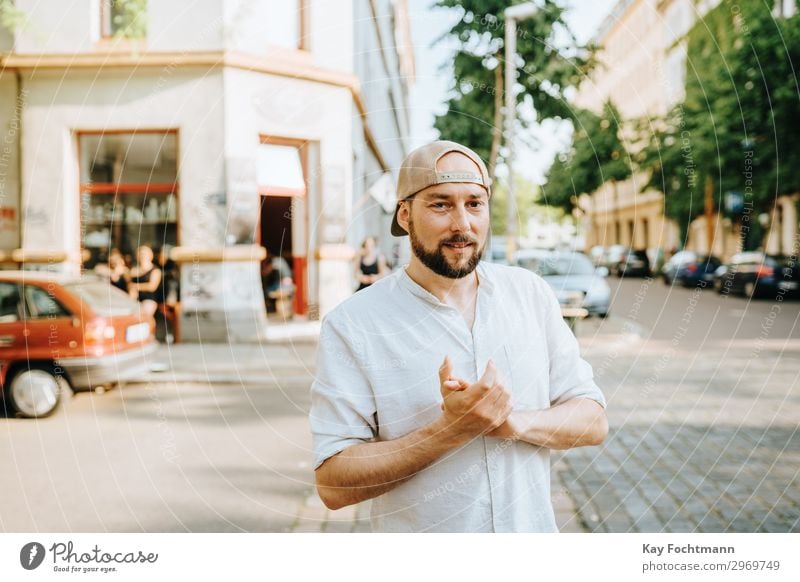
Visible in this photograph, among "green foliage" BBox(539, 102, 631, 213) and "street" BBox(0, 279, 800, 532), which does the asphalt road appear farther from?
"green foliage" BBox(539, 102, 631, 213)

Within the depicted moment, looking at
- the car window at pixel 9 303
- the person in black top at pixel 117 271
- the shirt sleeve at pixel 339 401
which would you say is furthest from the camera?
the person in black top at pixel 117 271

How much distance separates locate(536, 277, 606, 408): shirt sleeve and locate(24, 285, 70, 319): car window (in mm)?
5510

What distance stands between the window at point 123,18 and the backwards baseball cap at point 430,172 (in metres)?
2.31

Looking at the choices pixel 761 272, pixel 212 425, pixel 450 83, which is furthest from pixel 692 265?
pixel 450 83

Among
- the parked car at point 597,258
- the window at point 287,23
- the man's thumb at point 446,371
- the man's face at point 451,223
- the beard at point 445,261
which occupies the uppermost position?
the window at point 287,23

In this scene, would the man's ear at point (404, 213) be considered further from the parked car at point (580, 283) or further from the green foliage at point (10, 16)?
the parked car at point (580, 283)

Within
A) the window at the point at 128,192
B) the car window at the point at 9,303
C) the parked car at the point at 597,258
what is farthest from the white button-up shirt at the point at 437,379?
the parked car at the point at 597,258

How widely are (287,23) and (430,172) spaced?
216 inches

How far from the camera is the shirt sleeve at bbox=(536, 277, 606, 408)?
1881mm

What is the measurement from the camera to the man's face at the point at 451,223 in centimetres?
179

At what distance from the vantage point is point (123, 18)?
3.96m

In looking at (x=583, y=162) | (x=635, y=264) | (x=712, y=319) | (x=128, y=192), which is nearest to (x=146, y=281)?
(x=128, y=192)
